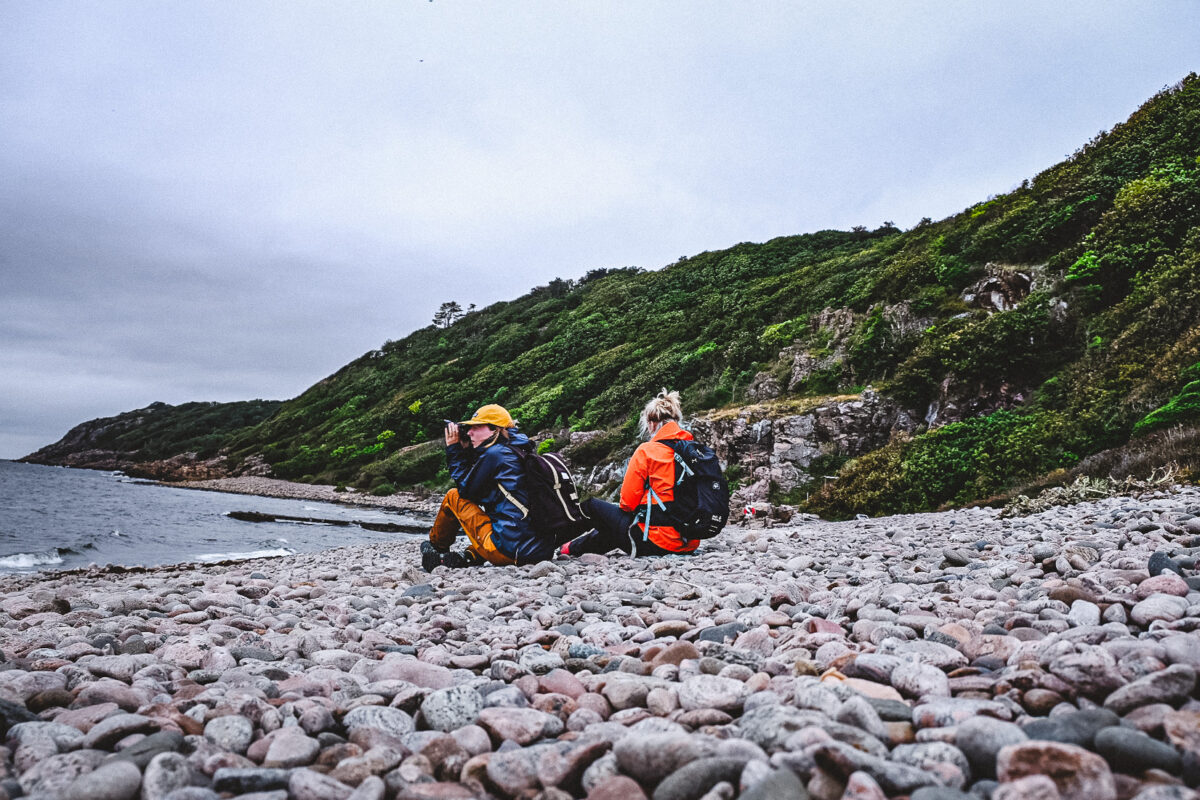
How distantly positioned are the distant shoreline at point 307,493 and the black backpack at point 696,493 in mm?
20823

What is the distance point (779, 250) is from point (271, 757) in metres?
48.0

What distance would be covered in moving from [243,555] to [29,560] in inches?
145

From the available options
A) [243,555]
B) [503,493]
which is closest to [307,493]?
[243,555]

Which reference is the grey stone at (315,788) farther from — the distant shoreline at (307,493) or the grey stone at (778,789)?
the distant shoreline at (307,493)

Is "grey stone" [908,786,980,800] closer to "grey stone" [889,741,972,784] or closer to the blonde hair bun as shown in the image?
"grey stone" [889,741,972,784]

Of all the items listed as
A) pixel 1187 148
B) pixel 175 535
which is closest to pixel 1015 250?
pixel 1187 148

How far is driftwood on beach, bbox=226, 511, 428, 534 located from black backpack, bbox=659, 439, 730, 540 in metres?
13.9

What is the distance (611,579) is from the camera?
18.3 ft

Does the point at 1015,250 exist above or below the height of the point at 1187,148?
below

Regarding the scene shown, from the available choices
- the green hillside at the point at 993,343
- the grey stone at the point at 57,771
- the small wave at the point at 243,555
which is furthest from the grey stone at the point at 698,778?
the small wave at the point at 243,555

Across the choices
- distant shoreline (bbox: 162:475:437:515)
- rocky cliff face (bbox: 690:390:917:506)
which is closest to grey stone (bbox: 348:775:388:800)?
rocky cliff face (bbox: 690:390:917:506)

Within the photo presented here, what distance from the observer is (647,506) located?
23.7ft

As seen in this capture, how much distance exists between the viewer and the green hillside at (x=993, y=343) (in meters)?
11.1

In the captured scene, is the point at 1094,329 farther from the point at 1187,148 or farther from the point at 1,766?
the point at 1,766
